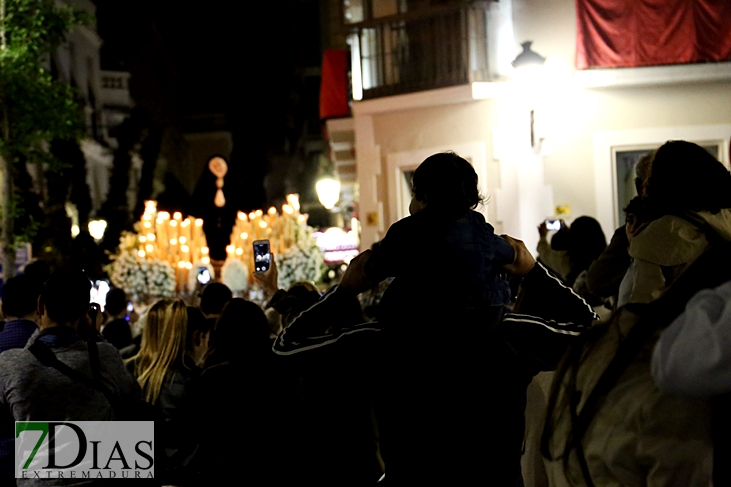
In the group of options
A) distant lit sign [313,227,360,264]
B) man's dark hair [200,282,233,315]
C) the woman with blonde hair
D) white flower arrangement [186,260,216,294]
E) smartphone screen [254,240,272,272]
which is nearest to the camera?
the woman with blonde hair

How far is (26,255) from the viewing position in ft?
75.7

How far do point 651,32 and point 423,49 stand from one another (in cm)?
339

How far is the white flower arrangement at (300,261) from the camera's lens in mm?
14328

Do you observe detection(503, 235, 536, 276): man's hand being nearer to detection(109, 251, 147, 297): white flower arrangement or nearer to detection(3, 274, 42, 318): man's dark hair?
detection(3, 274, 42, 318): man's dark hair

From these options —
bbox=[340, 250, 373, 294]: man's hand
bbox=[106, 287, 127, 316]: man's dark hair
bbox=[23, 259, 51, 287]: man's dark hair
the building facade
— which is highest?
the building facade

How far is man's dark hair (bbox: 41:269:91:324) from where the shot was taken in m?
4.54

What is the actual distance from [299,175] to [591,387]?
216 ft

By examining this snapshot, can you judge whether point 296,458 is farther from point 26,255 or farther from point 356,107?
point 26,255

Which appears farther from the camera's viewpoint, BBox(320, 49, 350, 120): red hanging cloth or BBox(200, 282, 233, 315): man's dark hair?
BBox(320, 49, 350, 120): red hanging cloth

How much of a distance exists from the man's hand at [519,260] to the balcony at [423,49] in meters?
11.0

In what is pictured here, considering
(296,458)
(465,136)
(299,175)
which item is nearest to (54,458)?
(296,458)

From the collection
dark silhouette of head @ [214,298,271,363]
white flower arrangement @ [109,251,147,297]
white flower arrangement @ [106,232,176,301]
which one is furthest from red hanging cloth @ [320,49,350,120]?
dark silhouette of head @ [214,298,271,363]

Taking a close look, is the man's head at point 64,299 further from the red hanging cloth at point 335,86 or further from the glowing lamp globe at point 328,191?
the glowing lamp globe at point 328,191

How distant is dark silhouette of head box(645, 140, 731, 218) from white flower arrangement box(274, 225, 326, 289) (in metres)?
11.0
